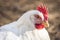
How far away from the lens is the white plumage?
43.1 inches

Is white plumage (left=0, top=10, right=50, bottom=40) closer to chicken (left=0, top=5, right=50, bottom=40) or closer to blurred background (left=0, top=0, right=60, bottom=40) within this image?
chicken (left=0, top=5, right=50, bottom=40)

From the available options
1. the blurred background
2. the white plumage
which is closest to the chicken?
the white plumage

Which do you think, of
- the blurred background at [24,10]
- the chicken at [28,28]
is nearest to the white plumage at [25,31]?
the chicken at [28,28]

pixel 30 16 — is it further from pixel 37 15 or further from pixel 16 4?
pixel 16 4

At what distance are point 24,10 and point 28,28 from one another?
933 millimetres

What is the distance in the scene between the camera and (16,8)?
207 centimetres

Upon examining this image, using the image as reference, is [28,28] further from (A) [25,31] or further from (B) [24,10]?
(B) [24,10]

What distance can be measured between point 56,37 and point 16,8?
622 millimetres

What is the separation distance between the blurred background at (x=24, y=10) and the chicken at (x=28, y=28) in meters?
Result: 0.60

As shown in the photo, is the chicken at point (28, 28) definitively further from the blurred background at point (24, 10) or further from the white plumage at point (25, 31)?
the blurred background at point (24, 10)

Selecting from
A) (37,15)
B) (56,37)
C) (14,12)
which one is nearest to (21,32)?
(37,15)

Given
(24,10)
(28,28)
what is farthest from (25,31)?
(24,10)

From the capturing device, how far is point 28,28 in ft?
3.65

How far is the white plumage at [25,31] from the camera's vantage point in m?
1.09
